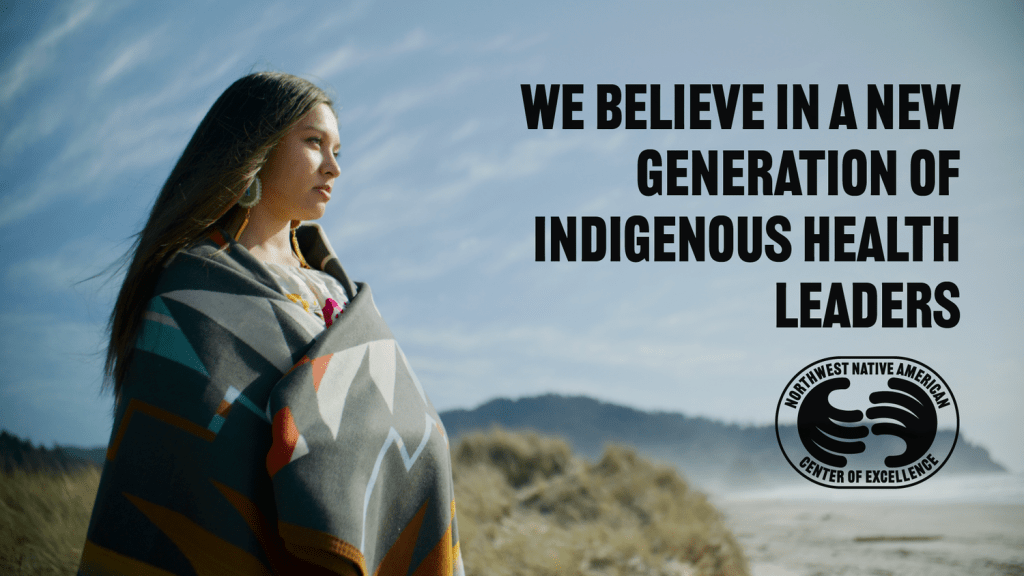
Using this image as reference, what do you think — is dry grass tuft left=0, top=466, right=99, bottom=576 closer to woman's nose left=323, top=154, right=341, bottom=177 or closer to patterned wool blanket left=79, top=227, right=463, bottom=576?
patterned wool blanket left=79, top=227, right=463, bottom=576

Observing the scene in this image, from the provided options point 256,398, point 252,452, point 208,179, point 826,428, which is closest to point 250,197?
point 208,179

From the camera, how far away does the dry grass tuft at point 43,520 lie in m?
3.68

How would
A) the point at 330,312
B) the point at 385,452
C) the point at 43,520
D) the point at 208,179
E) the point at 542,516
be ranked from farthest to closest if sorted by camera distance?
the point at 542,516, the point at 43,520, the point at 330,312, the point at 208,179, the point at 385,452

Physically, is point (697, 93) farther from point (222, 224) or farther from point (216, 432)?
point (216, 432)

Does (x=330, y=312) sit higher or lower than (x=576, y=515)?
higher

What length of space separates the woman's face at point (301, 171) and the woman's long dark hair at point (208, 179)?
36mm

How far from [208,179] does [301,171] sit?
23 cm

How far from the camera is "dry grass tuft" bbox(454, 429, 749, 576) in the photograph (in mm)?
5562

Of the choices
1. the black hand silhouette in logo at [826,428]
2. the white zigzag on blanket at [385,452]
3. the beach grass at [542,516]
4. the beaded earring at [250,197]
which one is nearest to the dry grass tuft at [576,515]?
the beach grass at [542,516]

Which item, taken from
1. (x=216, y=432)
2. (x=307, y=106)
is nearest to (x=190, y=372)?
(x=216, y=432)

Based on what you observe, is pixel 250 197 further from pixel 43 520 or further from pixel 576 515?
pixel 576 515

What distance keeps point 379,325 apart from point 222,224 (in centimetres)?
51

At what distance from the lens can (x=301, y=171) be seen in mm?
1830

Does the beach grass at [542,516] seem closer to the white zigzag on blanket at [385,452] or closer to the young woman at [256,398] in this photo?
the young woman at [256,398]
